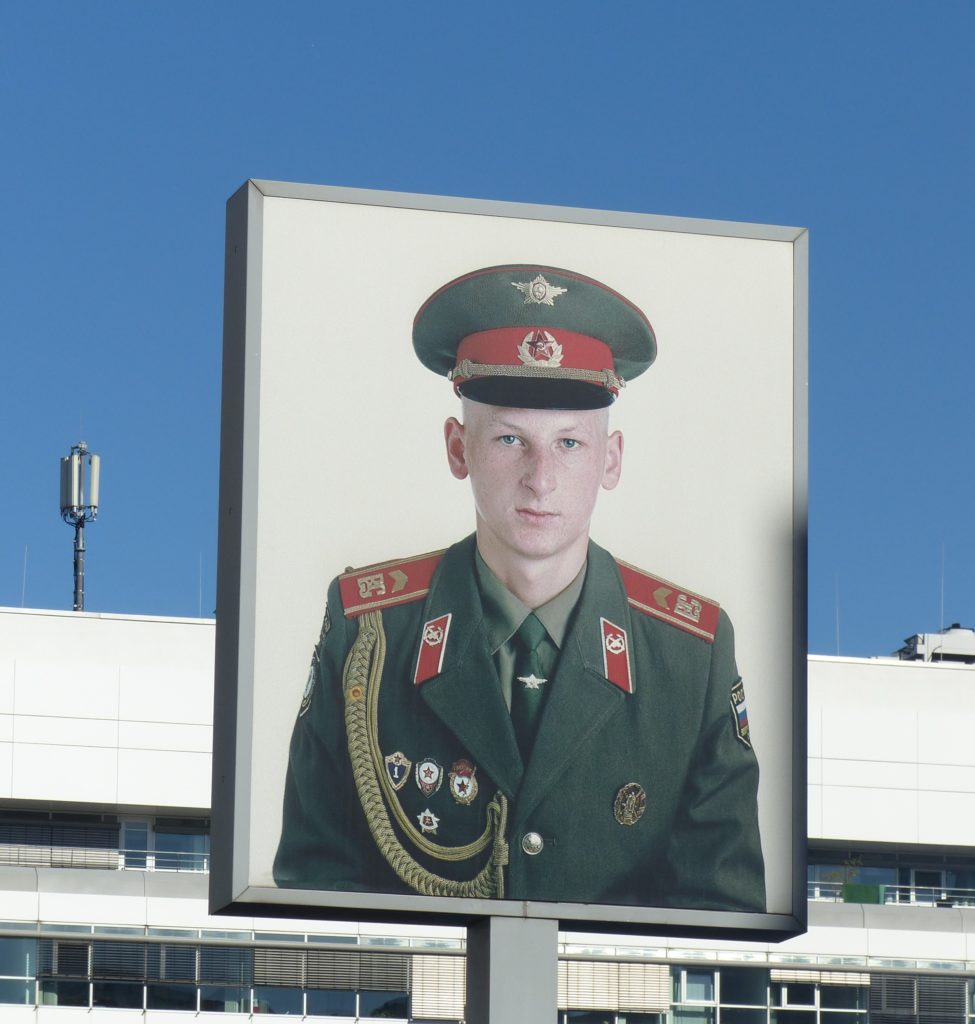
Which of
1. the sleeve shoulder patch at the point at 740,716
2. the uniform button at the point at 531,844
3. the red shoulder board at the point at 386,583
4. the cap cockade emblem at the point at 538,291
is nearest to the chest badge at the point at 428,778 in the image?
the uniform button at the point at 531,844

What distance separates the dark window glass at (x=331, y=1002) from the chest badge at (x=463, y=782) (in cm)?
1630

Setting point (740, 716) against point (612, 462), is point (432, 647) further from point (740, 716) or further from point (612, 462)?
point (740, 716)

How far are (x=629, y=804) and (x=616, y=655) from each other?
1051 millimetres

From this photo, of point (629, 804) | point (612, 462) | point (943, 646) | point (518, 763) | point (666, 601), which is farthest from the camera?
point (943, 646)

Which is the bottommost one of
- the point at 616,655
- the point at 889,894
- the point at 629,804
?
the point at 889,894

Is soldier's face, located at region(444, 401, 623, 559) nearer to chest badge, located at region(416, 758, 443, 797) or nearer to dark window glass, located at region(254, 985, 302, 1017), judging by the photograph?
chest badge, located at region(416, 758, 443, 797)

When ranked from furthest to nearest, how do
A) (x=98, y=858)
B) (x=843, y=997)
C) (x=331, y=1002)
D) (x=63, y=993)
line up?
(x=98, y=858), (x=843, y=997), (x=331, y=1002), (x=63, y=993)

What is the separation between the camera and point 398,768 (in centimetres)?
1519

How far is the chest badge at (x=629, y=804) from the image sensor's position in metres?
15.5

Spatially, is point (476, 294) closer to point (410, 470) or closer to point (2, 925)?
point (410, 470)

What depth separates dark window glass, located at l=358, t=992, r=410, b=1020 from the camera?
101ft

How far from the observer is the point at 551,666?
51.3 ft

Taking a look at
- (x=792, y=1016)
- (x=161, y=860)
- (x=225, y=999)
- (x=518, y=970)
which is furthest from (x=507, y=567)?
(x=161, y=860)

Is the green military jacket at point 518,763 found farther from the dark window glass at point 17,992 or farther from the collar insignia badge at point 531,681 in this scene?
the dark window glass at point 17,992
